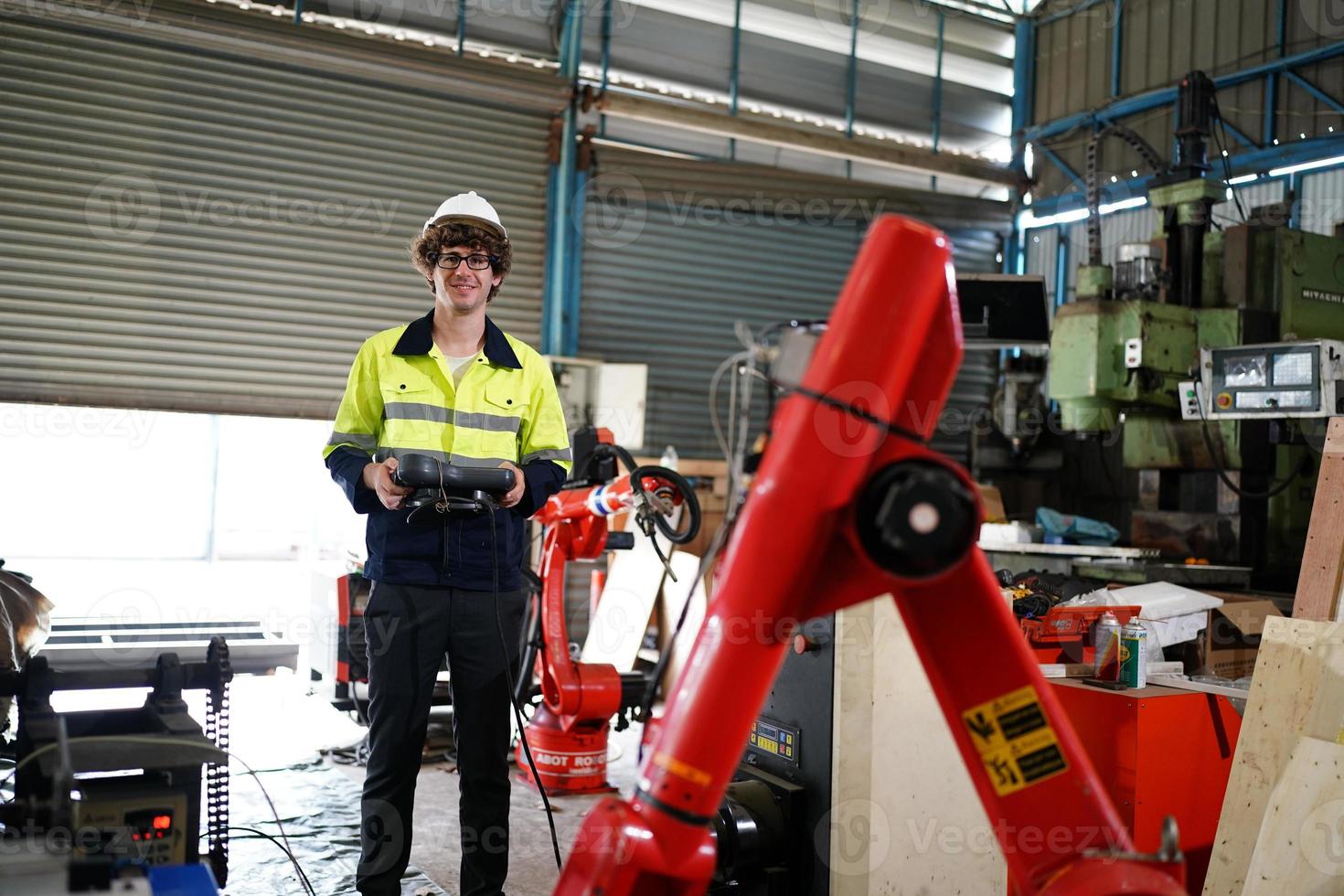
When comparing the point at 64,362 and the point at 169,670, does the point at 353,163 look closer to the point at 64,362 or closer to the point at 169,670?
the point at 64,362

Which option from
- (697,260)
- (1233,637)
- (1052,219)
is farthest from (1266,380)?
(1052,219)

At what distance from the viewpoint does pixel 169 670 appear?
168 cm

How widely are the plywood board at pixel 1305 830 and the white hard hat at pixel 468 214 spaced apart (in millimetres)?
2222

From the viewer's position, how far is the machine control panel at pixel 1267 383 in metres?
3.99

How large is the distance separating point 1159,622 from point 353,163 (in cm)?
493

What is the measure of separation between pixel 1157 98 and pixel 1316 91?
1.01m

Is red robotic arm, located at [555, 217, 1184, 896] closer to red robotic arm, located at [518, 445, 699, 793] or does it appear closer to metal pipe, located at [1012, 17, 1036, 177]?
red robotic arm, located at [518, 445, 699, 793]

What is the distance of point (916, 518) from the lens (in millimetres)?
1168

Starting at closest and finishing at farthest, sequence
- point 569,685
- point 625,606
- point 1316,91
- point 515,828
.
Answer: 1. point 515,828
2. point 569,685
3. point 625,606
4. point 1316,91

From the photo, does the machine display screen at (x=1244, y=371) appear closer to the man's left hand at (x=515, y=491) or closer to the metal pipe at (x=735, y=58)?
the man's left hand at (x=515, y=491)

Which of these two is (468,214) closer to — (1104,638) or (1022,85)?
(1104,638)

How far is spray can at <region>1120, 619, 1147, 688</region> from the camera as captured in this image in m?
2.81

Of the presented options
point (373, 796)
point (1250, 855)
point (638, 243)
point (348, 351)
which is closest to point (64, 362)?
point (348, 351)

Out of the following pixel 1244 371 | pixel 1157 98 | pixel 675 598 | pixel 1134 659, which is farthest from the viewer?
pixel 1157 98
